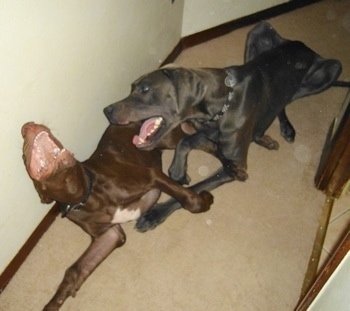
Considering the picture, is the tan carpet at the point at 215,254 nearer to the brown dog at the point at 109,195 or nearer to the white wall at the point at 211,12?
the brown dog at the point at 109,195

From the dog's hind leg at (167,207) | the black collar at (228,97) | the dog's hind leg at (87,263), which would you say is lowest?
the dog's hind leg at (167,207)

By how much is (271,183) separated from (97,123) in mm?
1188

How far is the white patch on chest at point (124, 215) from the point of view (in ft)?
7.56

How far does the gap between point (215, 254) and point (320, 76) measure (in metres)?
1.43

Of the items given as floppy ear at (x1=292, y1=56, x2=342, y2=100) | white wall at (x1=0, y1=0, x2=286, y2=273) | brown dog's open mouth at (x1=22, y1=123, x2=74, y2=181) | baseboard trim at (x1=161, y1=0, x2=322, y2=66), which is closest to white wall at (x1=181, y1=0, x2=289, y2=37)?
baseboard trim at (x1=161, y1=0, x2=322, y2=66)

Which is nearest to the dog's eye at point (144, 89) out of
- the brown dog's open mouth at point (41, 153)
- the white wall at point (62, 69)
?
the white wall at point (62, 69)

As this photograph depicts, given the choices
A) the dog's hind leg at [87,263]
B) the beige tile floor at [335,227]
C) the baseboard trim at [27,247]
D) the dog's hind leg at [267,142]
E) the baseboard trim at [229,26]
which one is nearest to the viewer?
the dog's hind leg at [87,263]

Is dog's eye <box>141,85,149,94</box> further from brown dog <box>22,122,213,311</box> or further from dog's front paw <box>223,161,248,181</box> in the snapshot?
dog's front paw <box>223,161,248,181</box>

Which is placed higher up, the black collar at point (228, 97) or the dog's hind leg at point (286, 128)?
the black collar at point (228, 97)

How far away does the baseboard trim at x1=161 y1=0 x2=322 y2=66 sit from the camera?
137 inches

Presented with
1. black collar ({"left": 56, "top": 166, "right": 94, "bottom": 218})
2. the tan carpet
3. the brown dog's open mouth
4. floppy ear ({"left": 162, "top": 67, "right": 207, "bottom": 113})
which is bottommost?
the tan carpet

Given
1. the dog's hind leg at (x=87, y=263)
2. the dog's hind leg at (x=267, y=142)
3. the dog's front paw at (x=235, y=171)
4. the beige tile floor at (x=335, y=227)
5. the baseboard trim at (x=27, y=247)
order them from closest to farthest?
the dog's hind leg at (x=87, y=263), the baseboard trim at (x=27, y=247), the beige tile floor at (x=335, y=227), the dog's front paw at (x=235, y=171), the dog's hind leg at (x=267, y=142)

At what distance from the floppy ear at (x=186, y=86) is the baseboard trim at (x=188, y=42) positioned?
1.07 metres

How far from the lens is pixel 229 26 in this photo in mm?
3666
